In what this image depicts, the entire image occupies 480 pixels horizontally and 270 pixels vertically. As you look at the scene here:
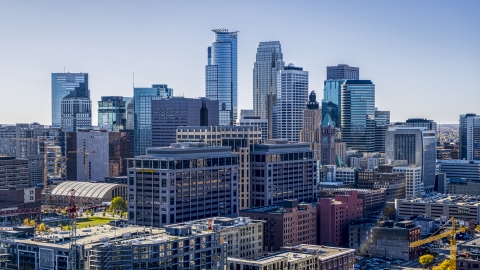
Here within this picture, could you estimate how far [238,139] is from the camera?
129250mm

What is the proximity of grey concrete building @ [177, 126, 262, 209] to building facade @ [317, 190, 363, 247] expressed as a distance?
15.1 metres

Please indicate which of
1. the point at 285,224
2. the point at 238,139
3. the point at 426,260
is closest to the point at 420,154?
the point at 238,139

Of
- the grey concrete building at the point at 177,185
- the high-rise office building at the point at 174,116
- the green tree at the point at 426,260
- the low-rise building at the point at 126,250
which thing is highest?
the high-rise office building at the point at 174,116

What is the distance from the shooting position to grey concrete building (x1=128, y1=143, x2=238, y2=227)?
105 meters

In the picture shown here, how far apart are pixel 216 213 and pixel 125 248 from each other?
41.0 metres

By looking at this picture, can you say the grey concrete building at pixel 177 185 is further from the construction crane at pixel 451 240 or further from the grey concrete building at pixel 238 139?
the construction crane at pixel 451 240

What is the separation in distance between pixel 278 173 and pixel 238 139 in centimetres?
895

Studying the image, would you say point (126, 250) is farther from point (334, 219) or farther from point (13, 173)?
point (13, 173)

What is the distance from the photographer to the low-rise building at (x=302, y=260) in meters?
81.2

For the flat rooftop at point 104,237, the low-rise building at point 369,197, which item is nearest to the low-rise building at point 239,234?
the flat rooftop at point 104,237

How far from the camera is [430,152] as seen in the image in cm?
19888

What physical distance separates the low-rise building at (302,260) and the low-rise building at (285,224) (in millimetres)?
13126

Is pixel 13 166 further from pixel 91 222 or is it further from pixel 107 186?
pixel 91 222

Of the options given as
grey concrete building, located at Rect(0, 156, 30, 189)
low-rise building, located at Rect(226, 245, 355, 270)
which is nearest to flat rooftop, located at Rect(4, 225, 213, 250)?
low-rise building, located at Rect(226, 245, 355, 270)
